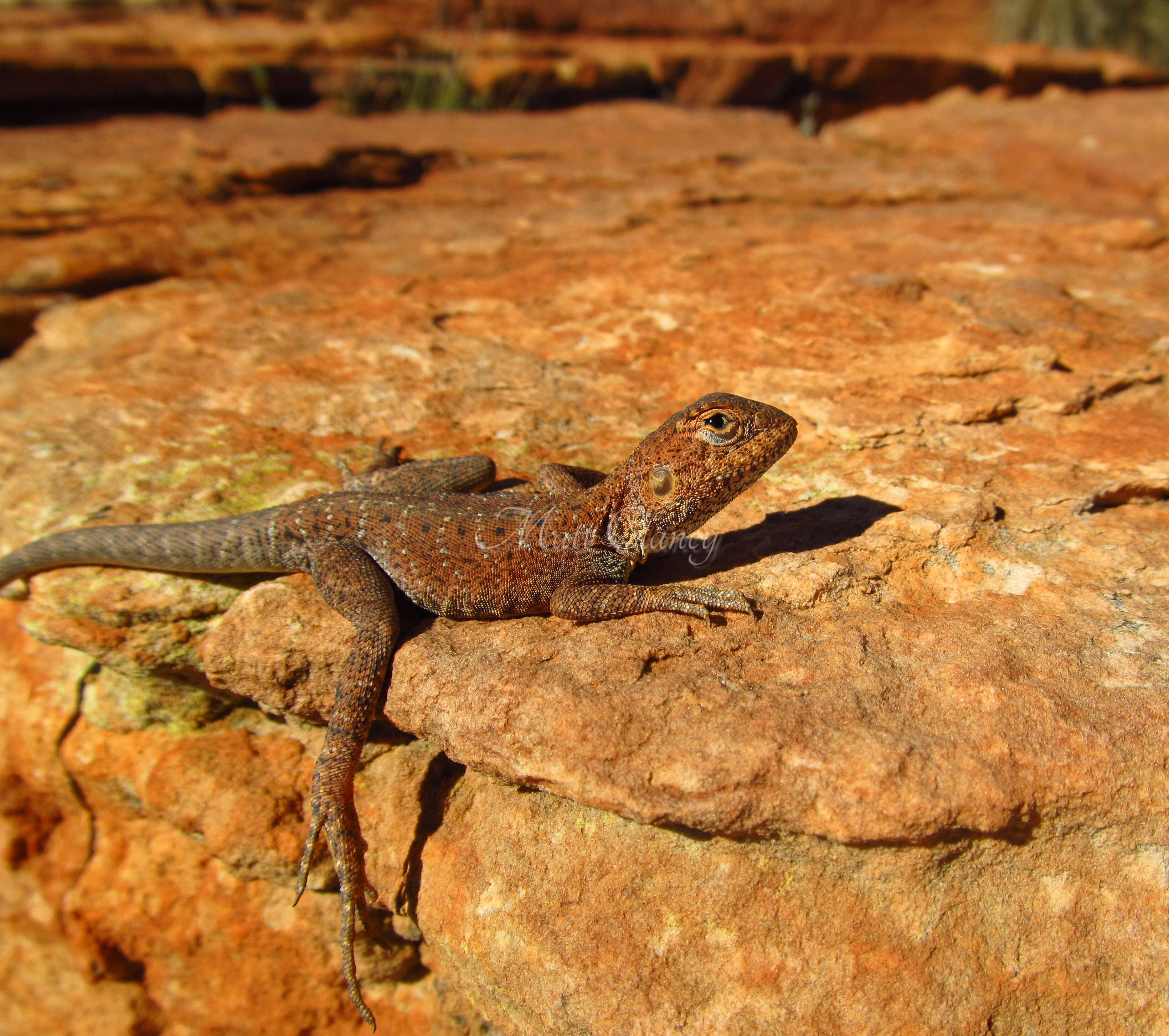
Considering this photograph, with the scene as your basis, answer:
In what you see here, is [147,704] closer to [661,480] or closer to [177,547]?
[177,547]

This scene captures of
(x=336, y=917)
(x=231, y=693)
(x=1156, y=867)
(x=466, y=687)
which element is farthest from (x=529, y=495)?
(x=1156, y=867)

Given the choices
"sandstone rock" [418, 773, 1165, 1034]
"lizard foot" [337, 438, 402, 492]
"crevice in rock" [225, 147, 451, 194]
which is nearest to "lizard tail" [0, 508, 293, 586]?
"lizard foot" [337, 438, 402, 492]

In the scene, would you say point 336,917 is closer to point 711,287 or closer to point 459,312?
point 459,312

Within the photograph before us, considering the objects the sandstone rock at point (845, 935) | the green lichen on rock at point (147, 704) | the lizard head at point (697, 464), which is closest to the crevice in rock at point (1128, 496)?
the lizard head at point (697, 464)

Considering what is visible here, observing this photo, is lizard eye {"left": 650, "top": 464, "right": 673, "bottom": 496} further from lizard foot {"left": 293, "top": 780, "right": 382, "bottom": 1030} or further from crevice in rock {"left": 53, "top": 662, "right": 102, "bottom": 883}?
crevice in rock {"left": 53, "top": 662, "right": 102, "bottom": 883}

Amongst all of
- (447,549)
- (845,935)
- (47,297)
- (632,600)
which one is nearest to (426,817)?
(447,549)

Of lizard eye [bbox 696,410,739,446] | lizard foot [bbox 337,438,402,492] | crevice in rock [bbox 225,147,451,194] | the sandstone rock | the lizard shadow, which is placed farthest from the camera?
crevice in rock [bbox 225,147,451,194]
